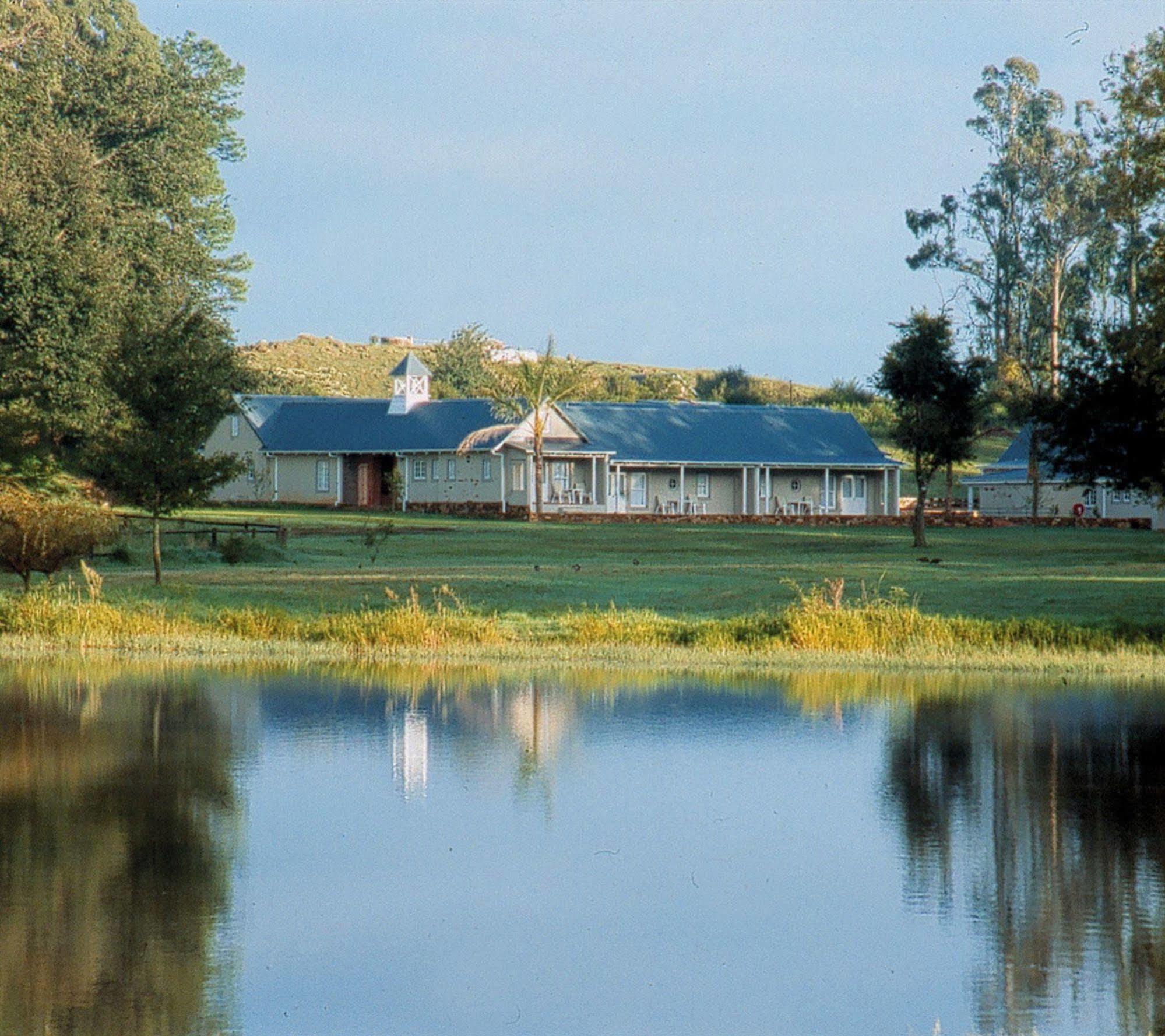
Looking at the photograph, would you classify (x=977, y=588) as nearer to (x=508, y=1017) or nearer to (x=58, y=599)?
(x=58, y=599)

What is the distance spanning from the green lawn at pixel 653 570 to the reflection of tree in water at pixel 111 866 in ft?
33.4

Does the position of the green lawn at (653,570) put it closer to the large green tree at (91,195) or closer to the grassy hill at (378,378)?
the large green tree at (91,195)

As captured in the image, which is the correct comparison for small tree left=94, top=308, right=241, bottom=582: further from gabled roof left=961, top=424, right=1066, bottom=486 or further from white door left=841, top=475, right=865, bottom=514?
gabled roof left=961, top=424, right=1066, bottom=486

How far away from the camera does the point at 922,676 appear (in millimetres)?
20078

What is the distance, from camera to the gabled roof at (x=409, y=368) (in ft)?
225

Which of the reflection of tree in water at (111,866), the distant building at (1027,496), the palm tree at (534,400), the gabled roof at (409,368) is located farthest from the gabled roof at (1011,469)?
the reflection of tree in water at (111,866)

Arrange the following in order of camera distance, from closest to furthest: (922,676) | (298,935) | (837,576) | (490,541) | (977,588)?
(298,935)
(922,676)
(977,588)
(837,576)
(490,541)

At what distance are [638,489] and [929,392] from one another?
20479 millimetres

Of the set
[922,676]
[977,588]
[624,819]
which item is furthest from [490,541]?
[624,819]

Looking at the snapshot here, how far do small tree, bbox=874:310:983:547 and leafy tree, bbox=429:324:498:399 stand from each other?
171 ft

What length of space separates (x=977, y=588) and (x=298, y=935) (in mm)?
21902

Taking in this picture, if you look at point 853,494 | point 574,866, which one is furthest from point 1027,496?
point 574,866

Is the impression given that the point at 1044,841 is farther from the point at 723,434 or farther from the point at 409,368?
the point at 409,368

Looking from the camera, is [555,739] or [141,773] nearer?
[141,773]
